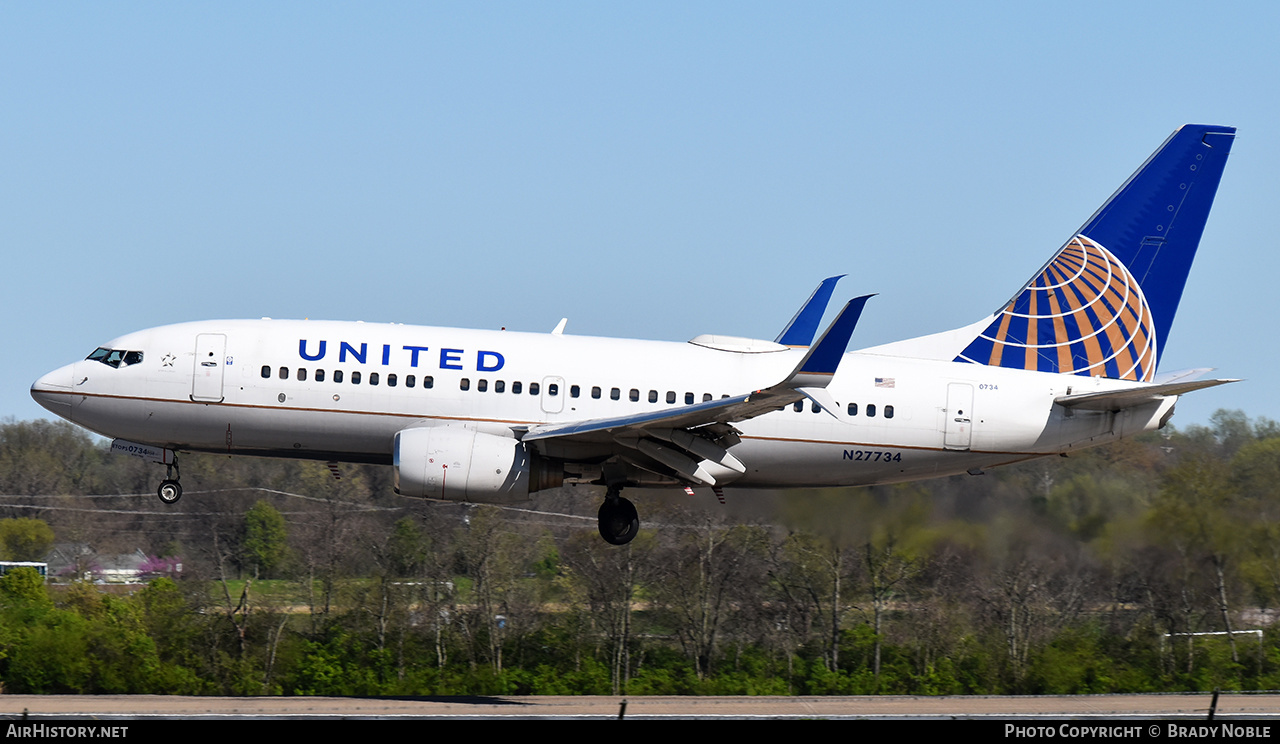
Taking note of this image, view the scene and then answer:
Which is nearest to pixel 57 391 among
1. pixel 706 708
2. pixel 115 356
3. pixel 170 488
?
pixel 115 356

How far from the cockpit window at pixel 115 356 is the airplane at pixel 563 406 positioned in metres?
0.03

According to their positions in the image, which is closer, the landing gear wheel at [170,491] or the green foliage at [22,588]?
the landing gear wheel at [170,491]

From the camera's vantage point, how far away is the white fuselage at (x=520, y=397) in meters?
26.7

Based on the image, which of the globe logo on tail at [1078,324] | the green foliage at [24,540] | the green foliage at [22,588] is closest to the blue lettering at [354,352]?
the globe logo on tail at [1078,324]

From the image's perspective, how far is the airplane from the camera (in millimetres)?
26234

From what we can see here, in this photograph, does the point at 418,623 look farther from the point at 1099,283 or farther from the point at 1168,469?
the point at 1099,283

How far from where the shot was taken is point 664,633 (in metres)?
55.9

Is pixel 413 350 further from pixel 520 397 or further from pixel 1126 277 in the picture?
pixel 1126 277

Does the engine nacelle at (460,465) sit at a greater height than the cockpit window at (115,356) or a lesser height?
lesser

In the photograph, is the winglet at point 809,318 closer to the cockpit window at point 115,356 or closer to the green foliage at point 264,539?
the cockpit window at point 115,356

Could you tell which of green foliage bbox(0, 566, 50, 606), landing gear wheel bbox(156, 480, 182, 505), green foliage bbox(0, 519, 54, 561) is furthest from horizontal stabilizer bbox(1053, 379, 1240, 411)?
green foliage bbox(0, 519, 54, 561)

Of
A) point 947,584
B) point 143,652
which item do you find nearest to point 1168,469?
point 947,584

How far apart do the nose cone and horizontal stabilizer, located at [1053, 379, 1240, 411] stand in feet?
68.4

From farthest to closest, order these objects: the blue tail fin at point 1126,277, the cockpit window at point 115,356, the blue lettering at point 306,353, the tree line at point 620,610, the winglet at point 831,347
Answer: the tree line at point 620,610
the blue tail fin at point 1126,277
the cockpit window at point 115,356
the blue lettering at point 306,353
the winglet at point 831,347
